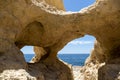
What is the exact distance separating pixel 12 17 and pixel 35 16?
2.95 feet

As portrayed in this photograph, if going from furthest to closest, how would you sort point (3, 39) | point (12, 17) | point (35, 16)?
point (35, 16) → point (12, 17) → point (3, 39)

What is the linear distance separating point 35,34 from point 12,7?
146 cm

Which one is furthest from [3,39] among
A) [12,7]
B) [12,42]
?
[12,7]

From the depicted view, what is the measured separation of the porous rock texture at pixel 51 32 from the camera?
27.2 ft

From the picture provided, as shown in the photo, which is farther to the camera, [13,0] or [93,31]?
[93,31]

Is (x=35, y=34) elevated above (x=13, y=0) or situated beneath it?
situated beneath

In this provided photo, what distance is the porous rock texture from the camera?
8.28 meters

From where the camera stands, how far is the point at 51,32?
32.4ft

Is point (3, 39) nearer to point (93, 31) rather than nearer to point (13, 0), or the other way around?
point (13, 0)

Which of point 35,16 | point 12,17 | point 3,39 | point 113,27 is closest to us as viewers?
point 3,39

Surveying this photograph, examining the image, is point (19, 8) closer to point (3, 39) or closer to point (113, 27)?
point (3, 39)

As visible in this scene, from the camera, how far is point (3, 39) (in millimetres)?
8055

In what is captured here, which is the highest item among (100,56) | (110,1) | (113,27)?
(110,1)

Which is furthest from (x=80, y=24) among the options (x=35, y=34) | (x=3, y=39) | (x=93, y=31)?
(x=3, y=39)
